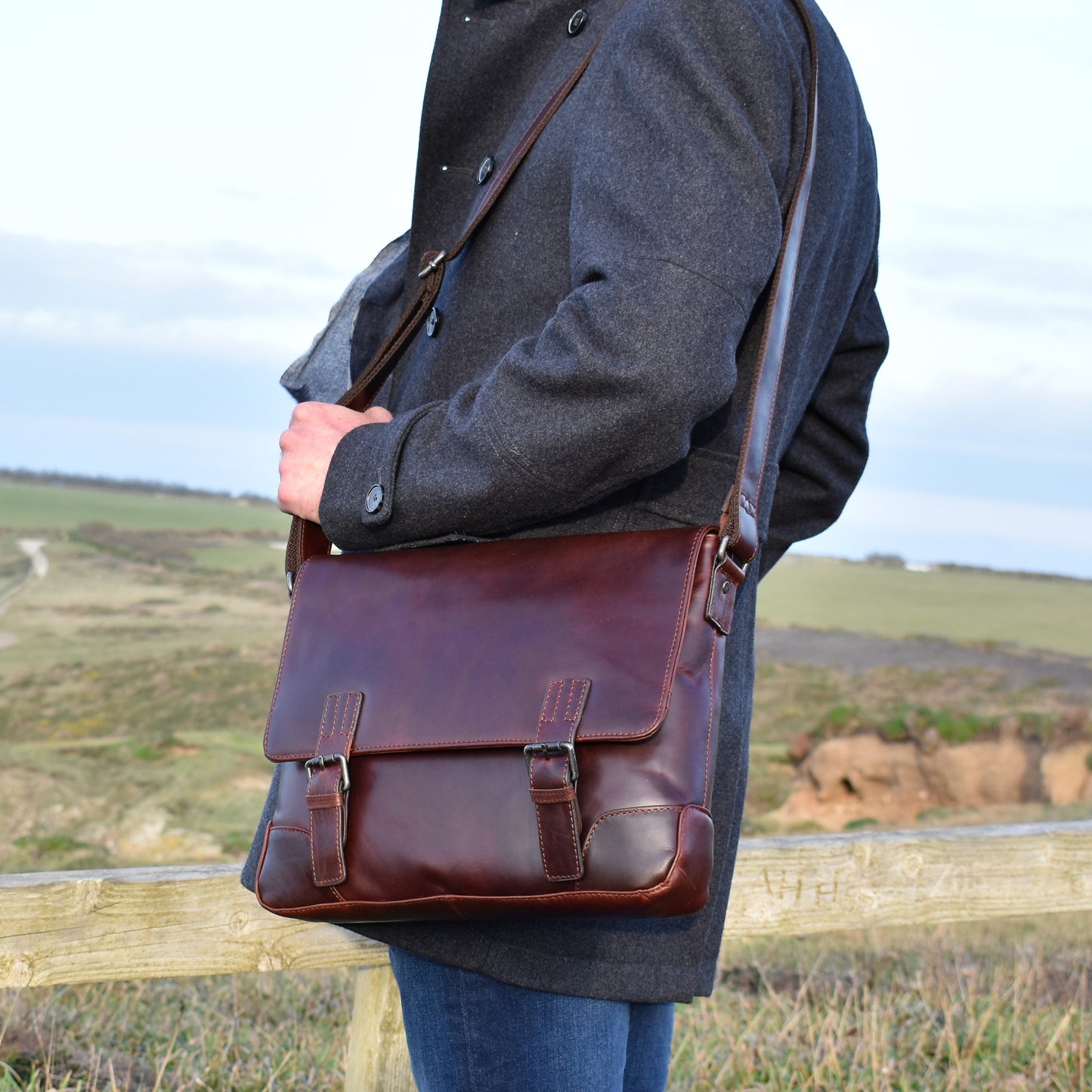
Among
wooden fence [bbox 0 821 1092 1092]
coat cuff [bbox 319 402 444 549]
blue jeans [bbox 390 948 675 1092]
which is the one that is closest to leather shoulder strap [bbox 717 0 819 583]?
coat cuff [bbox 319 402 444 549]

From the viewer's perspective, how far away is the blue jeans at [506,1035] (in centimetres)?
113

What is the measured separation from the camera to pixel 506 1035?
1142mm

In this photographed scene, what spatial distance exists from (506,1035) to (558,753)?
1.15ft

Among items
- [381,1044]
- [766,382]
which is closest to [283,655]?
[766,382]

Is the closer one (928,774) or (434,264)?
(434,264)

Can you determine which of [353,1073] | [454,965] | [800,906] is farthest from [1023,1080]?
[454,965]

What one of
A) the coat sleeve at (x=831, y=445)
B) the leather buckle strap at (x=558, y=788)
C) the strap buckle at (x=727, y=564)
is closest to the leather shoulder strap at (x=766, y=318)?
the strap buckle at (x=727, y=564)

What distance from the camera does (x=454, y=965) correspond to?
1.15 meters

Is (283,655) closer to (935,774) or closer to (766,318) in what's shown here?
(766,318)

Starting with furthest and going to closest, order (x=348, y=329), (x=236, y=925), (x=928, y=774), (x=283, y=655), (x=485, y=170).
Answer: (x=928, y=774)
(x=236, y=925)
(x=348, y=329)
(x=485, y=170)
(x=283, y=655)

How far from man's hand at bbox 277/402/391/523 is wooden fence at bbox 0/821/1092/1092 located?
0.84 meters

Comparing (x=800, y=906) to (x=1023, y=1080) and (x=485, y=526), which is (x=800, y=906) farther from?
(x=485, y=526)

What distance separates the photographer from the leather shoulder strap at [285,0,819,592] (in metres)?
1.07

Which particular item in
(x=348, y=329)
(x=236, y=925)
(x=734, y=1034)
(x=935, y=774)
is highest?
(x=348, y=329)
